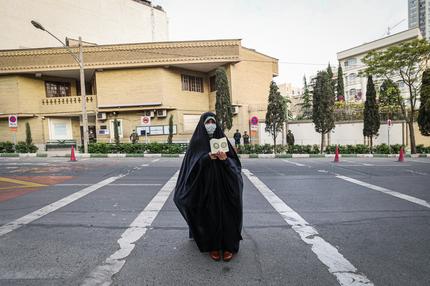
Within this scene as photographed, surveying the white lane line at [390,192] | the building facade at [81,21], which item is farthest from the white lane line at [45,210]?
the building facade at [81,21]

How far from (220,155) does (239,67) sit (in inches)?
1010

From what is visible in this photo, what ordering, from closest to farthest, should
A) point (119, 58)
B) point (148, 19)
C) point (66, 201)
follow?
point (66, 201) < point (119, 58) < point (148, 19)

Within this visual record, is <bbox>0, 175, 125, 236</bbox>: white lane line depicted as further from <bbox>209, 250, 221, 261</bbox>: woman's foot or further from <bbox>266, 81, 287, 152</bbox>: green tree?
<bbox>266, 81, 287, 152</bbox>: green tree

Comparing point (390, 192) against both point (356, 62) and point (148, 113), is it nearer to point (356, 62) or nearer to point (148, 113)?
point (148, 113)

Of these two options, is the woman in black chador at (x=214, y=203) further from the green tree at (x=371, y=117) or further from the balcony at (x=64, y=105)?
the balcony at (x=64, y=105)

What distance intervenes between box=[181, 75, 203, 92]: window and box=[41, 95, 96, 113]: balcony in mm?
9732

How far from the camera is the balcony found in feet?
92.3

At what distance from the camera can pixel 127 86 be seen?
2678 cm

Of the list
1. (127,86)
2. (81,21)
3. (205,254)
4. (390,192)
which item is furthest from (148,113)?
(205,254)

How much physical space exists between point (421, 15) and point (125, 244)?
145m

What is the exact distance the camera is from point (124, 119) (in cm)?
2747

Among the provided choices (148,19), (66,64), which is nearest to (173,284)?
(66,64)

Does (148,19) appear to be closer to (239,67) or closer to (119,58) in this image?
(119,58)

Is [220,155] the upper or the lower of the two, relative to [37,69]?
lower
